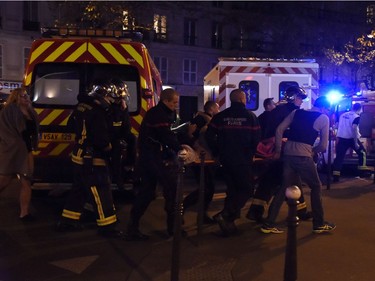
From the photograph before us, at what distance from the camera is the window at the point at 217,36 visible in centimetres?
4031

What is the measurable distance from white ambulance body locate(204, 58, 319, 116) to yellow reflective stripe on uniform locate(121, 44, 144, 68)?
3817 mm

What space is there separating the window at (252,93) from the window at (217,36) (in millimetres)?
29813

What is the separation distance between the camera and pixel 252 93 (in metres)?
11.3

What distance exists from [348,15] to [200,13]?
1094 centimetres

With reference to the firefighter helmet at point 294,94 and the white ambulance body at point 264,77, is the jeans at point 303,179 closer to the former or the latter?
the firefighter helmet at point 294,94

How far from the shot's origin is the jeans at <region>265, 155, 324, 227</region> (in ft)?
20.5

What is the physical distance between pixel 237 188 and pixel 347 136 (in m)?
5.65

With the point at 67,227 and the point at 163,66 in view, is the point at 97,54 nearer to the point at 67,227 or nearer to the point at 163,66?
the point at 67,227

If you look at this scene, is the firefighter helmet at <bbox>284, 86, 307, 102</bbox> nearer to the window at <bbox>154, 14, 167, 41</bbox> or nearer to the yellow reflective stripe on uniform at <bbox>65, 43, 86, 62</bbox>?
the yellow reflective stripe on uniform at <bbox>65, 43, 86, 62</bbox>

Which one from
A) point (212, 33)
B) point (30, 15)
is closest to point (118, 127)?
point (30, 15)

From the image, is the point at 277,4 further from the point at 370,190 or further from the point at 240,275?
the point at 240,275

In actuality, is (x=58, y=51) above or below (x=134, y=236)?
above

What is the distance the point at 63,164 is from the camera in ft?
23.9

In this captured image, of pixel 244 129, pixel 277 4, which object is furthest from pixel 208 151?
pixel 277 4
